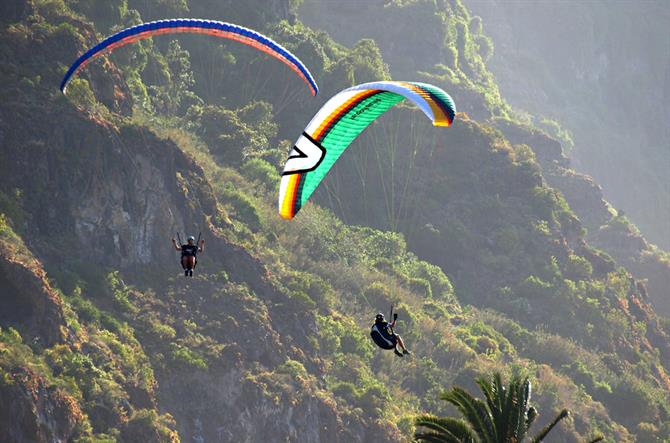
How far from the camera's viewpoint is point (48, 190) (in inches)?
2267

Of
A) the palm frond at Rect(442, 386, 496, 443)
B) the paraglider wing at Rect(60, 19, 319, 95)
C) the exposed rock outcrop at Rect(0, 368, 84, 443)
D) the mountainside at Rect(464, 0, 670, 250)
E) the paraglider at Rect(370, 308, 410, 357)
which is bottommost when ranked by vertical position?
the exposed rock outcrop at Rect(0, 368, 84, 443)

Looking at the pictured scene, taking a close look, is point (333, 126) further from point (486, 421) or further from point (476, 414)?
point (486, 421)

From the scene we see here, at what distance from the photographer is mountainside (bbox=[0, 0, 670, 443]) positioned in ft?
178

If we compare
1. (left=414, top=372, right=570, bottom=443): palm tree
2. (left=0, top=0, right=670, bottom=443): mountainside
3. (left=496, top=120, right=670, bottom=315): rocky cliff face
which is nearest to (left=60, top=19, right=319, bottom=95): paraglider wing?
(left=0, top=0, right=670, bottom=443): mountainside

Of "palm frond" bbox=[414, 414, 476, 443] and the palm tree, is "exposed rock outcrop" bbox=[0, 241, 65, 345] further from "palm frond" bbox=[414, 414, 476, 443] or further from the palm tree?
"palm frond" bbox=[414, 414, 476, 443]

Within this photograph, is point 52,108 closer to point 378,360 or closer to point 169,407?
point 169,407

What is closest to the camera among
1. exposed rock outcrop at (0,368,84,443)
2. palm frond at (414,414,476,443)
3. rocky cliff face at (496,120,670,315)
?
palm frond at (414,414,476,443)

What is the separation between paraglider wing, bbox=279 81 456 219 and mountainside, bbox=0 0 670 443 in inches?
691

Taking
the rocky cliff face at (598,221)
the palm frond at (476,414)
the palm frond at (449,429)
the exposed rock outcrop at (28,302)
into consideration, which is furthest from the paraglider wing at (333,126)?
the rocky cliff face at (598,221)

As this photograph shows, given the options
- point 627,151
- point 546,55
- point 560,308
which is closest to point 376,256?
point 560,308

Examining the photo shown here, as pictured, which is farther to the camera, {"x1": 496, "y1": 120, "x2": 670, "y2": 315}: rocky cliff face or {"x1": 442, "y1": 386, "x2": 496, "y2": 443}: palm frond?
{"x1": 496, "y1": 120, "x2": 670, "y2": 315}: rocky cliff face

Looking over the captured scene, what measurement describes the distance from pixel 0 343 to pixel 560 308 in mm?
53058

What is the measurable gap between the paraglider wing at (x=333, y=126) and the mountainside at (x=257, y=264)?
17559 millimetres

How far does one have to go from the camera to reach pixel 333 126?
115 feet
